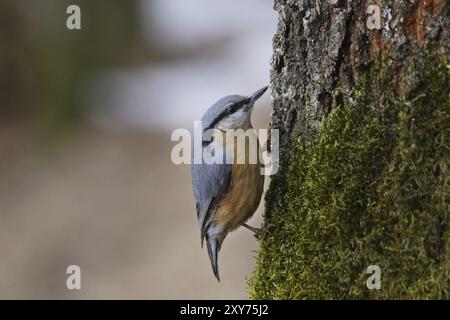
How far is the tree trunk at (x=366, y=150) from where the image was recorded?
2391mm

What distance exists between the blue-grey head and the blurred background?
137 inches

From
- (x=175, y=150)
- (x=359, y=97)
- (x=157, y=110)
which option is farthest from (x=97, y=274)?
(x=359, y=97)

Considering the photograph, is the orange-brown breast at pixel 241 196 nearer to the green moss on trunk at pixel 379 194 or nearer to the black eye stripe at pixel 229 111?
the black eye stripe at pixel 229 111

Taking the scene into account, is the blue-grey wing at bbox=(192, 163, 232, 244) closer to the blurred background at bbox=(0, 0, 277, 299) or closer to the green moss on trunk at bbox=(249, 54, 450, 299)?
the green moss on trunk at bbox=(249, 54, 450, 299)

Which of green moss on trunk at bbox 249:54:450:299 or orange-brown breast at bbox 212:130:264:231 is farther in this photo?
orange-brown breast at bbox 212:130:264:231

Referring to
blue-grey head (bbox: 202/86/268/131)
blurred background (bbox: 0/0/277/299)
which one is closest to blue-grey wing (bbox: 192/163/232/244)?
blue-grey head (bbox: 202/86/268/131)

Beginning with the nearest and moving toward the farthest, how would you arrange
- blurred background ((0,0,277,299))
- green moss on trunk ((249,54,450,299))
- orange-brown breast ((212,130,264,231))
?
green moss on trunk ((249,54,450,299)) < orange-brown breast ((212,130,264,231)) < blurred background ((0,0,277,299))

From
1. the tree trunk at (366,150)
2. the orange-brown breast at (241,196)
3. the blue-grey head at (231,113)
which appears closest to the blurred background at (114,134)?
the orange-brown breast at (241,196)

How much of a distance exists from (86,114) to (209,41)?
2935mm

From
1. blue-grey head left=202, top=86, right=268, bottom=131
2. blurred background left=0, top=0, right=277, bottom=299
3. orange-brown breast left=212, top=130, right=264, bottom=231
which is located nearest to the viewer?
orange-brown breast left=212, top=130, right=264, bottom=231

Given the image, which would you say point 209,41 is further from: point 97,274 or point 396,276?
point 396,276

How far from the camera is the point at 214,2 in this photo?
468 inches

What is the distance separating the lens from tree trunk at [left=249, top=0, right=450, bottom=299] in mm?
2391

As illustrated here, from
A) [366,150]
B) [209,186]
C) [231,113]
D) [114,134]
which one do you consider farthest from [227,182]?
[114,134]
